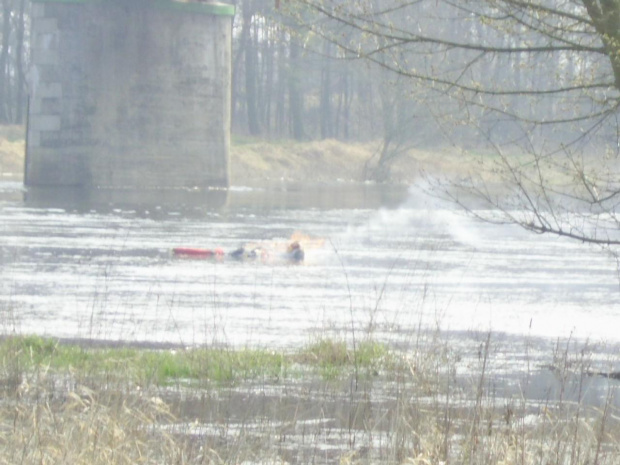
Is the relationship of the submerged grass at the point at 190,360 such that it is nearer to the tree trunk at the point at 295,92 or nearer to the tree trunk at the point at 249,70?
the tree trunk at the point at 249,70

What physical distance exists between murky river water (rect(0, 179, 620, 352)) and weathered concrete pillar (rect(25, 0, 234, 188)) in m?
10.7

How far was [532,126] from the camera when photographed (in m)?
11.4

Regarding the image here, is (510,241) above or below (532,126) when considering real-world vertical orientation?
below

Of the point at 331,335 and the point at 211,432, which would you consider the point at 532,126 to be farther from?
the point at 211,432

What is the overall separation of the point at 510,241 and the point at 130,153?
74.6 feet

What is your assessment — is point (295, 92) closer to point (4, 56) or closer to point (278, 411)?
point (4, 56)

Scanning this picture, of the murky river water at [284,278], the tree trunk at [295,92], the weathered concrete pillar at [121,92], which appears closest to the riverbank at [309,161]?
the tree trunk at [295,92]

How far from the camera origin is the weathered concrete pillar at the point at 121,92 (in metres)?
49.6

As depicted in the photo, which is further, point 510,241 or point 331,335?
point 510,241

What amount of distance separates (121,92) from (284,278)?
1212 inches

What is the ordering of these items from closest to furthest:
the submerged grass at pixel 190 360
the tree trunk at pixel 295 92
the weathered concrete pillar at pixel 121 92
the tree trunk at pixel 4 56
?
the submerged grass at pixel 190 360 < the weathered concrete pillar at pixel 121 92 < the tree trunk at pixel 4 56 < the tree trunk at pixel 295 92

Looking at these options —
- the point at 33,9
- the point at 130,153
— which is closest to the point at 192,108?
the point at 130,153

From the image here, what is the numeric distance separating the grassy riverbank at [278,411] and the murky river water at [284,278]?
0.64m

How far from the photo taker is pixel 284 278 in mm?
20734
